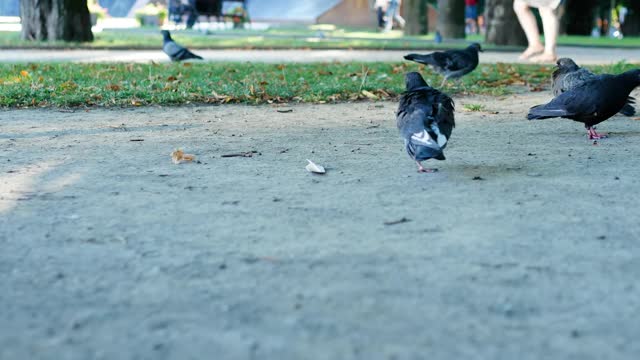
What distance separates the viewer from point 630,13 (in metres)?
35.8

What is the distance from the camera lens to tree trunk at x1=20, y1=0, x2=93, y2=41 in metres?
18.5

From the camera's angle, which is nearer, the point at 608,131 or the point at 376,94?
the point at 608,131

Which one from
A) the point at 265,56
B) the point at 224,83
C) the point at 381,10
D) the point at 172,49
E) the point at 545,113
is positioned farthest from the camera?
the point at 381,10

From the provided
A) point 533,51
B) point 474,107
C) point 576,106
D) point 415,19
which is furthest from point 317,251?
point 415,19

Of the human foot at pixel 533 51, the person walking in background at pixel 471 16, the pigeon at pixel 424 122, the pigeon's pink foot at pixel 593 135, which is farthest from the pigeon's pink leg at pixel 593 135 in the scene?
the person walking in background at pixel 471 16

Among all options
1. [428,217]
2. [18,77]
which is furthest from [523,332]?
[18,77]

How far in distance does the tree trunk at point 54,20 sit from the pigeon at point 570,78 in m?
12.8

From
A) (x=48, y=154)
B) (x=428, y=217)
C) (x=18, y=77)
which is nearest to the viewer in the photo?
(x=428, y=217)

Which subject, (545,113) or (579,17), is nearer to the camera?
(545,113)

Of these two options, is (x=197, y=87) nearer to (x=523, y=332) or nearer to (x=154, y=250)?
(x=154, y=250)

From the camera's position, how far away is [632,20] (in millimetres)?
35594

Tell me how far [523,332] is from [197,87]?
7424mm

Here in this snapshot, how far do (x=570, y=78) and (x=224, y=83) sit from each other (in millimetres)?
4264

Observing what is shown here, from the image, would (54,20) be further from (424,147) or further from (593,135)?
(424,147)
